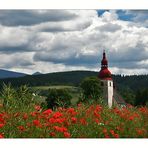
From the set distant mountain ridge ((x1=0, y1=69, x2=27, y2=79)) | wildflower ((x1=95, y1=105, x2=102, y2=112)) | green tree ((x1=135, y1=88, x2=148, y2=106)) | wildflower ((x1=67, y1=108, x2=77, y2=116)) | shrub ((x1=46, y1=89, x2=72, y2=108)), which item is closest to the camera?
wildflower ((x1=67, y1=108, x2=77, y2=116))

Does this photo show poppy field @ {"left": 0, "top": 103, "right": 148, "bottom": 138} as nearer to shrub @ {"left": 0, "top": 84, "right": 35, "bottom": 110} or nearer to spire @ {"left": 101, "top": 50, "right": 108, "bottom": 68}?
shrub @ {"left": 0, "top": 84, "right": 35, "bottom": 110}

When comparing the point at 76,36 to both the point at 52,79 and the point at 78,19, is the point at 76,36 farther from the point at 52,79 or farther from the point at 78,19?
the point at 52,79

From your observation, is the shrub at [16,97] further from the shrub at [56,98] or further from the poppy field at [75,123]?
the shrub at [56,98]

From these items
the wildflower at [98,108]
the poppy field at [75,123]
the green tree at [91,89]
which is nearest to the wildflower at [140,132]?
the poppy field at [75,123]

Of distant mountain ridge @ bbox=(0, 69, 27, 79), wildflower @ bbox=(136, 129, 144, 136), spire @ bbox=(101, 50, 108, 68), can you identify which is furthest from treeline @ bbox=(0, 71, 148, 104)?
wildflower @ bbox=(136, 129, 144, 136)

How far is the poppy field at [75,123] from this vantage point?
6.17 meters

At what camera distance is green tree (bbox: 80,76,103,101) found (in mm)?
7969

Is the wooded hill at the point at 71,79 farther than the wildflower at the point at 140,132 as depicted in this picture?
Yes

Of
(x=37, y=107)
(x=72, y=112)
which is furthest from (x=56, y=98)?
(x=72, y=112)

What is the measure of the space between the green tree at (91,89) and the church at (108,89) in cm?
14

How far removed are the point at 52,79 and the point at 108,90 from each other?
1.36 meters

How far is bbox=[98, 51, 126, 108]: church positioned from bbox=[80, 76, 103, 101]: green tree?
14 centimetres

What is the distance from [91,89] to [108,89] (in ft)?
1.61

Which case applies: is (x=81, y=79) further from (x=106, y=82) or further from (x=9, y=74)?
(x=9, y=74)
